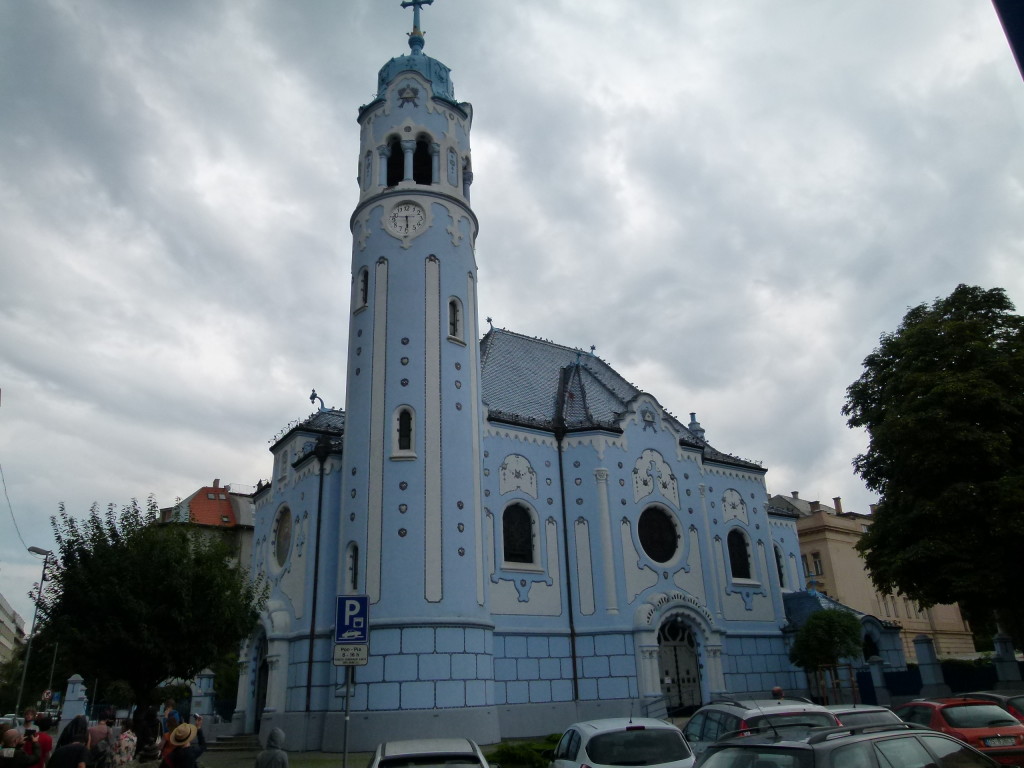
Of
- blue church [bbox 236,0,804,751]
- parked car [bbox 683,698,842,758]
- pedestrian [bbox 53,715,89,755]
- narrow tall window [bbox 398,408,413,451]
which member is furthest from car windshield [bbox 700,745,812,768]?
narrow tall window [bbox 398,408,413,451]

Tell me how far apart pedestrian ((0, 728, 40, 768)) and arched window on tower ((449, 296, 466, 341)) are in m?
17.4

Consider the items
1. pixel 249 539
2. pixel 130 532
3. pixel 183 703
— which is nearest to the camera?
pixel 130 532

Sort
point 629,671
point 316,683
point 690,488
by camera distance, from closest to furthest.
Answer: point 316,683 < point 629,671 < point 690,488

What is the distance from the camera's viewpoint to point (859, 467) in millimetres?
26953

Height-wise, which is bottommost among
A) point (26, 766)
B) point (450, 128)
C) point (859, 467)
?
point (26, 766)

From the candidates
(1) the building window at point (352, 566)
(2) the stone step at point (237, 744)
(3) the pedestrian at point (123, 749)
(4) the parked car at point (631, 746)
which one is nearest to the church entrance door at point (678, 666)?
(1) the building window at point (352, 566)

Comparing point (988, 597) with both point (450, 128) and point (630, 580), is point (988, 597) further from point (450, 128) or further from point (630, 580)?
point (450, 128)

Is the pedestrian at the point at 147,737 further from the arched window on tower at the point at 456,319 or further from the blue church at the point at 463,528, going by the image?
the arched window on tower at the point at 456,319

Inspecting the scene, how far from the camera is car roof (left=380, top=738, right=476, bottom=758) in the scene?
8.03 metres

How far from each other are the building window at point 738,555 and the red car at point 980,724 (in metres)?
18.6

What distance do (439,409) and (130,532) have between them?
934cm

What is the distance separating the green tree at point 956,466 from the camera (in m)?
22.0

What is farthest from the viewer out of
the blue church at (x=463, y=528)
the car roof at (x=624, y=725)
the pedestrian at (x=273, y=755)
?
the blue church at (x=463, y=528)

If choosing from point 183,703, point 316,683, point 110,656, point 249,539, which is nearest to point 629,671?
point 316,683
